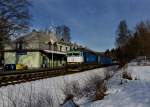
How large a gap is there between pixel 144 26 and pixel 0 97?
6543 centimetres

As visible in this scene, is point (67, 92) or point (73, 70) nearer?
point (67, 92)

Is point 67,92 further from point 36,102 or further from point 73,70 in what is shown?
point 73,70

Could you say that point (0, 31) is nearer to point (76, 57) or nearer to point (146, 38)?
point (76, 57)

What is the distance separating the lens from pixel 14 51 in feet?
166

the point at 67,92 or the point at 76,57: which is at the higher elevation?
the point at 76,57

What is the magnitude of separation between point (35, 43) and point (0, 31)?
1117 inches

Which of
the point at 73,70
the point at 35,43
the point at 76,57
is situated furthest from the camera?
the point at 35,43

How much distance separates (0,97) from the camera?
37.0 ft

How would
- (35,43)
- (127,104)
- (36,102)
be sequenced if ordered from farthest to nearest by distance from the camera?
(35,43)
(36,102)
(127,104)

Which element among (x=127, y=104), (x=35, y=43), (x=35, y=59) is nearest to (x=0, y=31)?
(x=35, y=59)

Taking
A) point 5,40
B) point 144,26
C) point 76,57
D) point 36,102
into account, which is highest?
point 144,26

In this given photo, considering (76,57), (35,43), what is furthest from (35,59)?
(35,43)

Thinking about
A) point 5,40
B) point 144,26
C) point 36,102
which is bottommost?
point 36,102

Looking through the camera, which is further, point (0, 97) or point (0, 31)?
point (0, 31)
